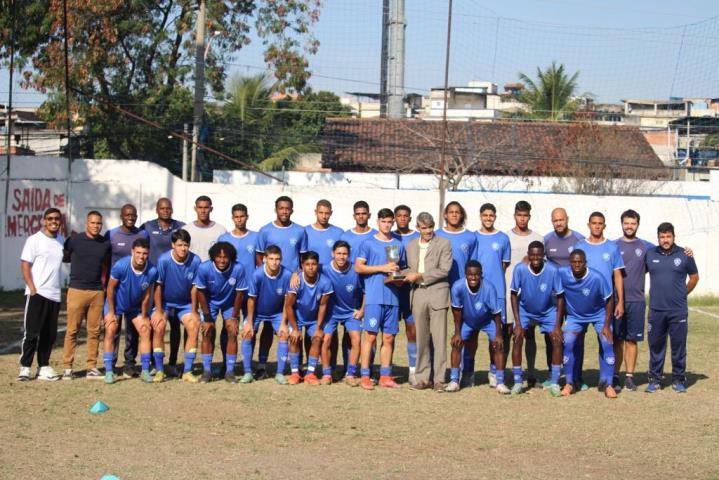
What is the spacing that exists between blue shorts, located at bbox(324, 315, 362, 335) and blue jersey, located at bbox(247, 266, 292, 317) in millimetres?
551

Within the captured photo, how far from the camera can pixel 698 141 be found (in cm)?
5597

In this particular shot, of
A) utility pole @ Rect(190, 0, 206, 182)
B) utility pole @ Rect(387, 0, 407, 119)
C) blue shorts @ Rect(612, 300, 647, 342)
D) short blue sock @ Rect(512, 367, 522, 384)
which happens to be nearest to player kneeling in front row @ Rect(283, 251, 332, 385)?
short blue sock @ Rect(512, 367, 522, 384)

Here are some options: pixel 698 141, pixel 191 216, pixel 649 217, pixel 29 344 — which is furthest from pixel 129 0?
pixel 698 141

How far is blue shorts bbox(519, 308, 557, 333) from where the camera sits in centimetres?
1152

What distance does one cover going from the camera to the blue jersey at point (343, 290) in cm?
1184

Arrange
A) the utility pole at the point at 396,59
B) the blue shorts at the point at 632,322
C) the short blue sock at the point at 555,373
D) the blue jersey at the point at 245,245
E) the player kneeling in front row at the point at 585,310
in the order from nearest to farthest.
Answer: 1. the player kneeling in front row at the point at 585,310
2. the short blue sock at the point at 555,373
3. the blue shorts at the point at 632,322
4. the blue jersey at the point at 245,245
5. the utility pole at the point at 396,59

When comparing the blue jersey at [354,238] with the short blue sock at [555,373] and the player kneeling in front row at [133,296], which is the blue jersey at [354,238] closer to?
the player kneeling in front row at [133,296]

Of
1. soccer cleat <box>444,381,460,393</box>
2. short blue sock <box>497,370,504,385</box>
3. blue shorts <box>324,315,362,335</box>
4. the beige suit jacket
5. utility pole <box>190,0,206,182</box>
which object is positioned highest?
utility pole <box>190,0,206,182</box>

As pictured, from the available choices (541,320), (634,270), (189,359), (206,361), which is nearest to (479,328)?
(541,320)

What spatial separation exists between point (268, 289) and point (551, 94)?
38481 mm

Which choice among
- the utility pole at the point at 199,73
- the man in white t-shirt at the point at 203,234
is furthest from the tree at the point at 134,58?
the man in white t-shirt at the point at 203,234

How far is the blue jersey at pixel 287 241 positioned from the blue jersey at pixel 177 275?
3.01 ft

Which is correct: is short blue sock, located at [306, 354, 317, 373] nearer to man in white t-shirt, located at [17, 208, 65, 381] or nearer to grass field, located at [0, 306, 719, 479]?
grass field, located at [0, 306, 719, 479]

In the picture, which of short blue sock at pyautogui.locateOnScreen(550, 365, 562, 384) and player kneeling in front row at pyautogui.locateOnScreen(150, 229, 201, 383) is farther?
player kneeling in front row at pyautogui.locateOnScreen(150, 229, 201, 383)
